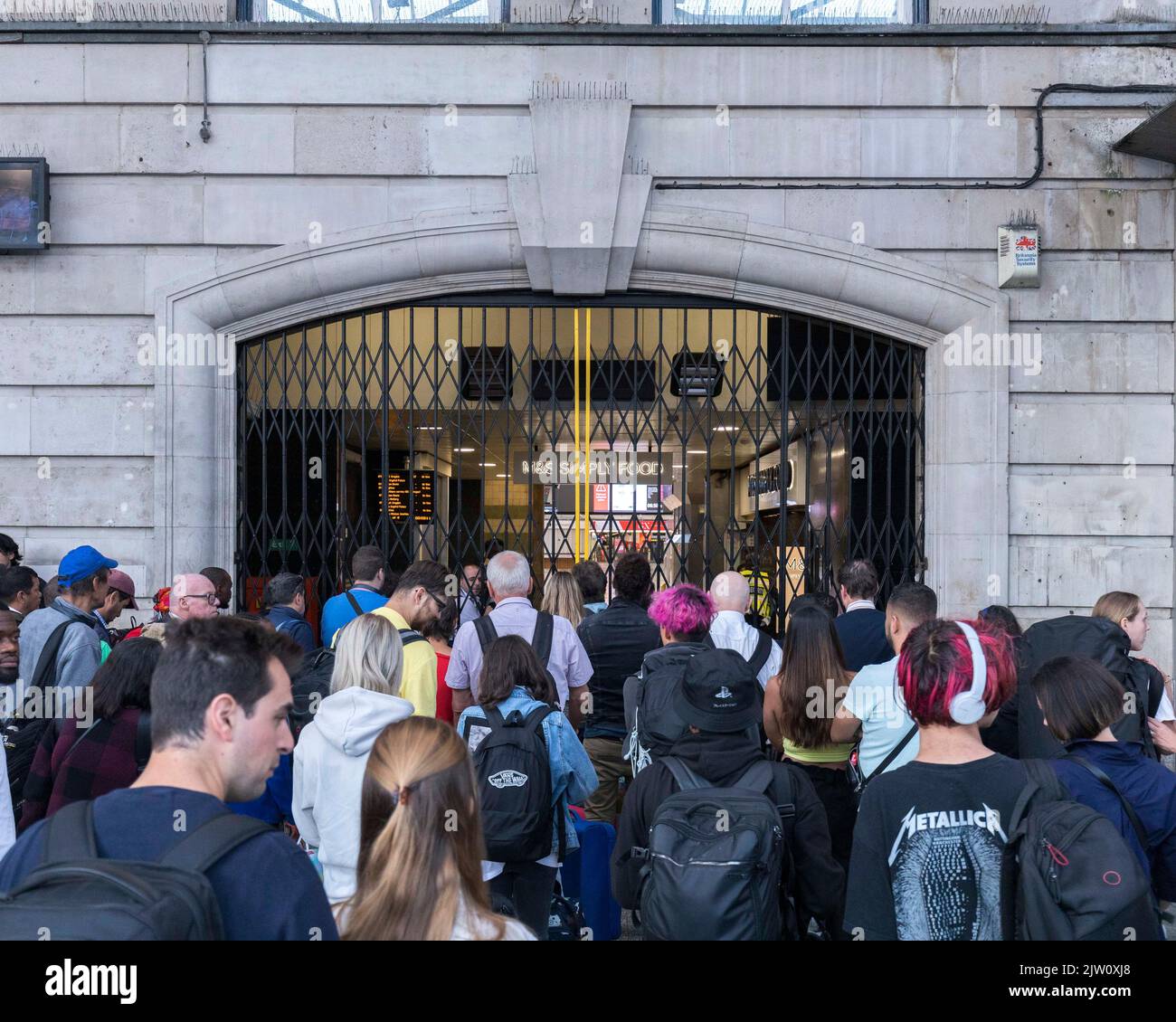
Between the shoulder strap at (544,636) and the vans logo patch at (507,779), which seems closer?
the vans logo patch at (507,779)

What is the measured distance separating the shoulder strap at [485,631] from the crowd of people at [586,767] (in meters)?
0.02

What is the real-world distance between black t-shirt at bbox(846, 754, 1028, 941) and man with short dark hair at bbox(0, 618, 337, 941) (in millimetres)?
1488

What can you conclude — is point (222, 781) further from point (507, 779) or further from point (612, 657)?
point (612, 657)

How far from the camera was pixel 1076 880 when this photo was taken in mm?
2641

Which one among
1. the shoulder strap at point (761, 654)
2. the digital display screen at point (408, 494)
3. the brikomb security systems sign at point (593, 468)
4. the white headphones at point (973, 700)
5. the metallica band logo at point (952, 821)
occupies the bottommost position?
the metallica band logo at point (952, 821)

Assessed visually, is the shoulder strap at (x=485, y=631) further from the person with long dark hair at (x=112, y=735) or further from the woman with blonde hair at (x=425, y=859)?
the woman with blonde hair at (x=425, y=859)

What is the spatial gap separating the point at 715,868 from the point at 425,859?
119 cm

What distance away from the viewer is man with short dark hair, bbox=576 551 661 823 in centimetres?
605

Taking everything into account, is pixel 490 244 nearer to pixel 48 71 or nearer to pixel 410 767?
pixel 48 71

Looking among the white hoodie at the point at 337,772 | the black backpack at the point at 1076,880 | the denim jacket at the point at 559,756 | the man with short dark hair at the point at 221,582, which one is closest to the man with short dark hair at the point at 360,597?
the man with short dark hair at the point at 221,582

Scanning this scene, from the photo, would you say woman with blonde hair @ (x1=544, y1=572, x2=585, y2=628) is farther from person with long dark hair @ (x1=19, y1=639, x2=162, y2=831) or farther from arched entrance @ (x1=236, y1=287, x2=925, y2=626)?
person with long dark hair @ (x1=19, y1=639, x2=162, y2=831)

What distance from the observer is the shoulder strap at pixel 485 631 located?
5598 mm

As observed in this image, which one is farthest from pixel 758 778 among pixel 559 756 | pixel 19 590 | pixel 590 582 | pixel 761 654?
pixel 19 590
